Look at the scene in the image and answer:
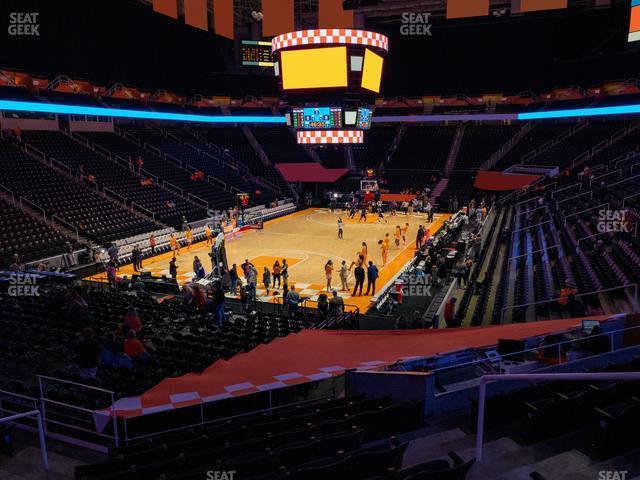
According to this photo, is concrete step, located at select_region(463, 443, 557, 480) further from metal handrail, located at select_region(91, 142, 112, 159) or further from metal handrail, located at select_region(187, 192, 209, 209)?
metal handrail, located at select_region(91, 142, 112, 159)

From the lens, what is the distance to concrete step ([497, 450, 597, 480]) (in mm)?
4211

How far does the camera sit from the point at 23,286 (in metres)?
15.7

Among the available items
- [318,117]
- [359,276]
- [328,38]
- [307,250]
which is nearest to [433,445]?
[359,276]

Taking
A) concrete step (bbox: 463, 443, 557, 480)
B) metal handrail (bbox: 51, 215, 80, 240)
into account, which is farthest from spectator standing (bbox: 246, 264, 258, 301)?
concrete step (bbox: 463, 443, 557, 480)

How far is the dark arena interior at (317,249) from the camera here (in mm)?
5266

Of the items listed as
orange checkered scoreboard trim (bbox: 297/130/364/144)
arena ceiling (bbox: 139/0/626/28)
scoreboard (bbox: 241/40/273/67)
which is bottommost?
orange checkered scoreboard trim (bbox: 297/130/364/144)

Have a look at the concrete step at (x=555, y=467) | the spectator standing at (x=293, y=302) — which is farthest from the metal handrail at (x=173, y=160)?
the concrete step at (x=555, y=467)

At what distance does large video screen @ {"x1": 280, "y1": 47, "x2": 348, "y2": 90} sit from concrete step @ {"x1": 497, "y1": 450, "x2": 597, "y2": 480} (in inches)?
650

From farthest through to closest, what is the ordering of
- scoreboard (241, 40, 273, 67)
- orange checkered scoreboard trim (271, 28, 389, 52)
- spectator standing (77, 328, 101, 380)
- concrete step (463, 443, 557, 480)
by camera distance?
scoreboard (241, 40, 273, 67)
orange checkered scoreboard trim (271, 28, 389, 52)
spectator standing (77, 328, 101, 380)
concrete step (463, 443, 557, 480)

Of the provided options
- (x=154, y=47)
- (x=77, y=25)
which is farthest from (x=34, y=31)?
(x=154, y=47)

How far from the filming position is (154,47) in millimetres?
41156

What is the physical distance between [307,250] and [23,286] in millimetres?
13692

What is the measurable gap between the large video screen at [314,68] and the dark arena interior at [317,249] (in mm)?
113

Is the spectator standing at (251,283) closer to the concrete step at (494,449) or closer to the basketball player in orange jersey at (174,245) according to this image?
the basketball player in orange jersey at (174,245)
